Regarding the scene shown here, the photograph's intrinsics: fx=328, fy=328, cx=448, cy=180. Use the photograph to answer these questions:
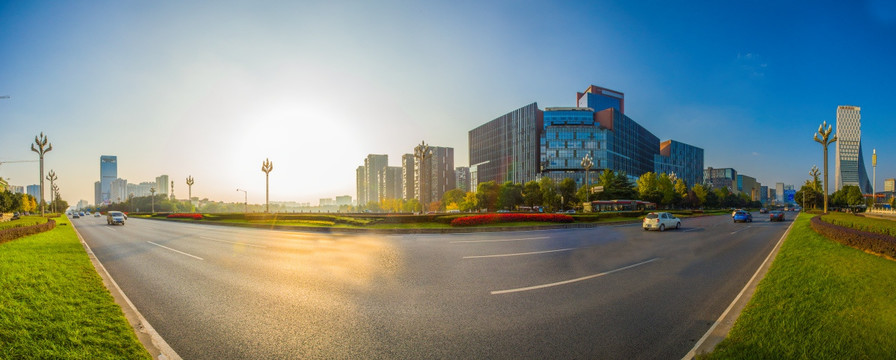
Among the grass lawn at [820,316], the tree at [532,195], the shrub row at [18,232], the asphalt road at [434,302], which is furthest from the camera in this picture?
the tree at [532,195]

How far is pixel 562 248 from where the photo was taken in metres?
13.1

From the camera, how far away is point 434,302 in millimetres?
6191

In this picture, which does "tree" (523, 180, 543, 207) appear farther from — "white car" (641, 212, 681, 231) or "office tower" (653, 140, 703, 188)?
"office tower" (653, 140, 703, 188)

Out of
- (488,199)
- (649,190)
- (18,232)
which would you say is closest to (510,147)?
(488,199)

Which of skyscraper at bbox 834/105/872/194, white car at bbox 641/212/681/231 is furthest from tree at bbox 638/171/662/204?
skyscraper at bbox 834/105/872/194

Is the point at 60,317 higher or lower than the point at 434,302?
higher

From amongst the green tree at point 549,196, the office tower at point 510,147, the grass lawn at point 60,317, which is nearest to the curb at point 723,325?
the grass lawn at point 60,317

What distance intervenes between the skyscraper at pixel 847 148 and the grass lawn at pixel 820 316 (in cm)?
22708

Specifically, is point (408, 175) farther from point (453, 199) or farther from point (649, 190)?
point (649, 190)

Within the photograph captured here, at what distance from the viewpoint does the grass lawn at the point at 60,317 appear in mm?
3975

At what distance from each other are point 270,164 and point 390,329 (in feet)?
134

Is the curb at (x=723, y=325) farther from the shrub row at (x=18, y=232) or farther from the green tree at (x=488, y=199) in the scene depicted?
the green tree at (x=488, y=199)

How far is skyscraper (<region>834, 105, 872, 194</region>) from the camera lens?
15212cm

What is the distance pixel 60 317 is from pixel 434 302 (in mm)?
5838
